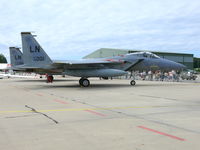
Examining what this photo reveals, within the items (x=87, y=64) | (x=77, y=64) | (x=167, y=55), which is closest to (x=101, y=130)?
(x=77, y=64)

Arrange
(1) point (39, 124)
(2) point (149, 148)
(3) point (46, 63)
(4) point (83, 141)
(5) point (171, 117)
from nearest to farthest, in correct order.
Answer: (2) point (149, 148)
(4) point (83, 141)
(1) point (39, 124)
(5) point (171, 117)
(3) point (46, 63)

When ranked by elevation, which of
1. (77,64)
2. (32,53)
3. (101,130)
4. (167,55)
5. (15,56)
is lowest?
(101,130)

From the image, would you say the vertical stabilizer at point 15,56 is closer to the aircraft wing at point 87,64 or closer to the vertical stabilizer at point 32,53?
the vertical stabilizer at point 32,53

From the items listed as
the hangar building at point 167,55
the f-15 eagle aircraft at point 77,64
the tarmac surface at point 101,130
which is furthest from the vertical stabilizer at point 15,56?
the hangar building at point 167,55

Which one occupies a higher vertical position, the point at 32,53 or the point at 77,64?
the point at 32,53

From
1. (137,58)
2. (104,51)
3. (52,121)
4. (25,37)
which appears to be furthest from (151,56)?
(104,51)

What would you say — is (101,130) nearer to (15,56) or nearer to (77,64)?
(77,64)

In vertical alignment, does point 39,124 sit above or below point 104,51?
below

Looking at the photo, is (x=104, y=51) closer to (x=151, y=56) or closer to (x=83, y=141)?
(x=151, y=56)

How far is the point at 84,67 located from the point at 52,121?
11.8m

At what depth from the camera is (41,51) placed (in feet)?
56.9

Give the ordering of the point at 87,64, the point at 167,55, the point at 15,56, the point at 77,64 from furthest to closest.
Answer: the point at 167,55 < the point at 15,56 < the point at 87,64 < the point at 77,64

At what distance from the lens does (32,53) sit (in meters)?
17.3

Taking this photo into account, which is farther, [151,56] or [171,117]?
[151,56]
